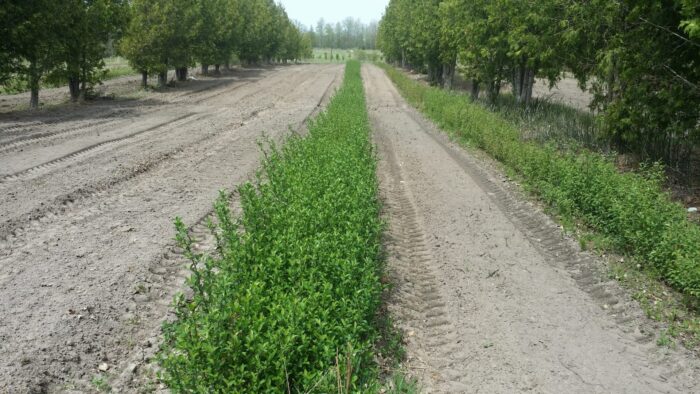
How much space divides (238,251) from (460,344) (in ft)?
8.00

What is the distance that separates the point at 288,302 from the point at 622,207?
19.0 feet

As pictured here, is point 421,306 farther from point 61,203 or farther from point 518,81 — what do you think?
point 518,81

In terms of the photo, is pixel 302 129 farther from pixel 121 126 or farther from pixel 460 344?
pixel 460 344

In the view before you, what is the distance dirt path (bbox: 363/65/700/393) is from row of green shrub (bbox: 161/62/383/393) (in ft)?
2.63

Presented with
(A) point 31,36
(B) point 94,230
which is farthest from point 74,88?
(B) point 94,230

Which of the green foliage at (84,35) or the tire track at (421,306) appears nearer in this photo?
the tire track at (421,306)

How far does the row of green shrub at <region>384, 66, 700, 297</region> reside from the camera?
6480 mm

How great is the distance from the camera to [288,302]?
13.3ft

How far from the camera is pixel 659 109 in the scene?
10609 millimetres

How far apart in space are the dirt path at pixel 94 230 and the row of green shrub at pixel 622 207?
6.19 meters

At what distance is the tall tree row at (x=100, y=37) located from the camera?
59.9 feet

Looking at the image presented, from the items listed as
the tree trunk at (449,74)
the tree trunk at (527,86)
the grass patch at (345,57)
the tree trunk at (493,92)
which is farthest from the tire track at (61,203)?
the grass patch at (345,57)

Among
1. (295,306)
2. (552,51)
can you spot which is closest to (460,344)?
(295,306)

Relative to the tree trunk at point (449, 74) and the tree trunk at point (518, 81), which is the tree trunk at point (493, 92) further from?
the tree trunk at point (449, 74)
